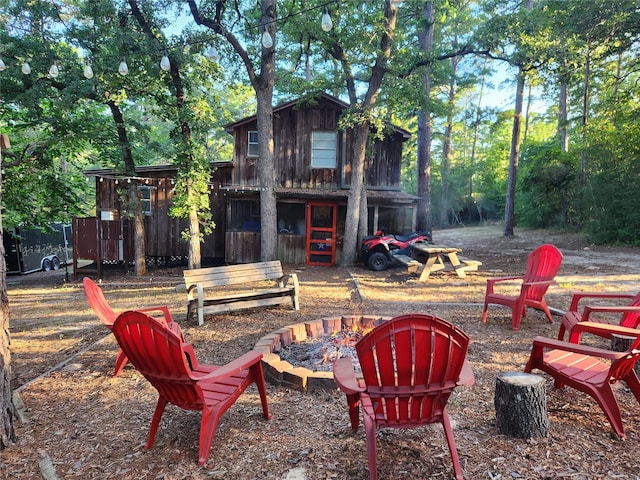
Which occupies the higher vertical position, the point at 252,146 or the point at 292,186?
the point at 252,146

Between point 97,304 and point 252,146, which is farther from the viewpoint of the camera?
point 252,146

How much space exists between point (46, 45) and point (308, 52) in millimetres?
6630

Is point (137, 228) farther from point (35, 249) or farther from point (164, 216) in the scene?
point (35, 249)

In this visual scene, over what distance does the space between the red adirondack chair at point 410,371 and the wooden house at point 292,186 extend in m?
10.3

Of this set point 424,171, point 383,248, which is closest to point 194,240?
point 383,248

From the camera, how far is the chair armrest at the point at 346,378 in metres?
2.26

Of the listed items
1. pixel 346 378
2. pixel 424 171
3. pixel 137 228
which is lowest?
pixel 346 378

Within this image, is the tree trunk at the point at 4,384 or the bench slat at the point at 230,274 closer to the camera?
the tree trunk at the point at 4,384

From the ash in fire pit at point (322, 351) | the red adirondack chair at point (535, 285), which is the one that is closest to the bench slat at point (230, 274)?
the ash in fire pit at point (322, 351)

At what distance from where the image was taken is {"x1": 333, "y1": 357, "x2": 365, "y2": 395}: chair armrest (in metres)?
2.26

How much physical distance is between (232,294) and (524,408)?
432 centimetres

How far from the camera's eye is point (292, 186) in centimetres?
1310

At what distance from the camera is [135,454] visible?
2.48m

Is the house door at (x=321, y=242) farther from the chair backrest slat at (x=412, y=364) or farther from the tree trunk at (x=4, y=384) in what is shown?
the chair backrest slat at (x=412, y=364)
